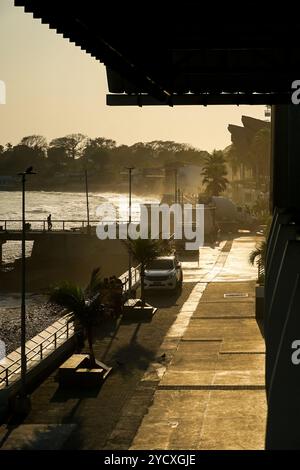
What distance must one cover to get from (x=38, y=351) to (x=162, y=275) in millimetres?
17866

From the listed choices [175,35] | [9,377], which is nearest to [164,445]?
[9,377]

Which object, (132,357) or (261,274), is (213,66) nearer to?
(132,357)

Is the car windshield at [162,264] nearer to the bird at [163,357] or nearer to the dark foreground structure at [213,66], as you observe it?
the bird at [163,357]

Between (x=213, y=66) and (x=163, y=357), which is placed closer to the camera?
(x=213, y=66)

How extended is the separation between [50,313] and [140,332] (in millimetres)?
26428

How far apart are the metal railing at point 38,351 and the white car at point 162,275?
39.2 ft

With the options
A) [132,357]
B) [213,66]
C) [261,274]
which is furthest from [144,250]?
[213,66]

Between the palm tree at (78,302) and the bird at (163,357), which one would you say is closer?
the palm tree at (78,302)

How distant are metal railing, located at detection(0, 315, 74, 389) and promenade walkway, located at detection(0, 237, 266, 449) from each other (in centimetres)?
Answer: 94

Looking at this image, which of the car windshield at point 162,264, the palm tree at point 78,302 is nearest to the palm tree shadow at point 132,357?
the palm tree at point 78,302

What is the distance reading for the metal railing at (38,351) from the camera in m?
26.6

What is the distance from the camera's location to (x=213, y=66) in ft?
74.5

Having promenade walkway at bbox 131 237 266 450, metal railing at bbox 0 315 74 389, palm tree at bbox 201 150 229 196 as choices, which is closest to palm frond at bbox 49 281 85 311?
metal railing at bbox 0 315 74 389

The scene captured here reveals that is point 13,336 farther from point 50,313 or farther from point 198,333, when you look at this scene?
point 198,333
